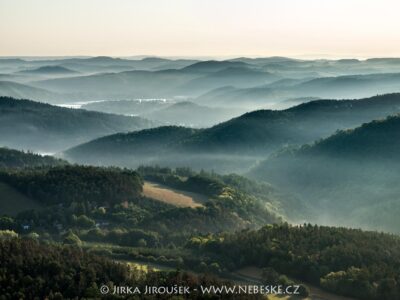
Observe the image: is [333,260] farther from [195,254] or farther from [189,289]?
[189,289]

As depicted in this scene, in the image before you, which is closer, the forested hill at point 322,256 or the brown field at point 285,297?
the brown field at point 285,297

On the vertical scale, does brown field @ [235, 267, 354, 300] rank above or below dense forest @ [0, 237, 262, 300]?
below

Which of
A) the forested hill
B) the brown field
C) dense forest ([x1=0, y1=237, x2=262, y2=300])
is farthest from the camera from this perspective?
the forested hill

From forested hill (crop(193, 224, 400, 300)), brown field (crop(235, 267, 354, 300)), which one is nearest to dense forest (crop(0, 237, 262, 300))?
brown field (crop(235, 267, 354, 300))

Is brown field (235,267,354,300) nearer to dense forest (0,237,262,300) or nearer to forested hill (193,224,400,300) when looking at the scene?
forested hill (193,224,400,300)

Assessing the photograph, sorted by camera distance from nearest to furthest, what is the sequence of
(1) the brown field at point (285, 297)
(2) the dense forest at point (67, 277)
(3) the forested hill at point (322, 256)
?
(2) the dense forest at point (67, 277), (1) the brown field at point (285, 297), (3) the forested hill at point (322, 256)

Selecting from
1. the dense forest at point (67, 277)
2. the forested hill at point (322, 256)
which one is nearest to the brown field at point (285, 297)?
the forested hill at point (322, 256)

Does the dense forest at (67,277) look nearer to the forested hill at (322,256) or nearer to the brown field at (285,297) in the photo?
the brown field at (285,297)

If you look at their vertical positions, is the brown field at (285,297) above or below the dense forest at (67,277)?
below

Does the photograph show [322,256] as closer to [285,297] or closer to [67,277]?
[285,297]

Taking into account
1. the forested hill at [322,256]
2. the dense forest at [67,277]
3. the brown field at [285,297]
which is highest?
the dense forest at [67,277]

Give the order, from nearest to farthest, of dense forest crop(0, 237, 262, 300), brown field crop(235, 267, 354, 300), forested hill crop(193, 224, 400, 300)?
dense forest crop(0, 237, 262, 300), brown field crop(235, 267, 354, 300), forested hill crop(193, 224, 400, 300)
